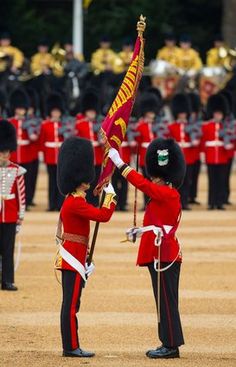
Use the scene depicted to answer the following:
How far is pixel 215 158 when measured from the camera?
2059 centimetres

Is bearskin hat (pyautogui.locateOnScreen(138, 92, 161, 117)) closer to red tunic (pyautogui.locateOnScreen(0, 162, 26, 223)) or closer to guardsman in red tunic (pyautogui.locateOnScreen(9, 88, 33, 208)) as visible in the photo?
guardsman in red tunic (pyautogui.locateOnScreen(9, 88, 33, 208))

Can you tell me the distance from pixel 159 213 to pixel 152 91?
13812mm

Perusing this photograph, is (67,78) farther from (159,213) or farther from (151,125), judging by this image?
(159,213)

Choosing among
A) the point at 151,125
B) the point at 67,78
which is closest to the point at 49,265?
the point at 151,125

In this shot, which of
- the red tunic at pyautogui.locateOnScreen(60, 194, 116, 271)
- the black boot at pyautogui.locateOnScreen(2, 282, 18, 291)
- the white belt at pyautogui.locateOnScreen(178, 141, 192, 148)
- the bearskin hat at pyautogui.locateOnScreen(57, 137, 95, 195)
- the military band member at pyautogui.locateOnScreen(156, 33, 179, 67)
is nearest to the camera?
the red tunic at pyautogui.locateOnScreen(60, 194, 116, 271)

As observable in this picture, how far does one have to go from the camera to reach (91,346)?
35.6 ft

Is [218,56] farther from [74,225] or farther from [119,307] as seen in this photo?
[74,225]

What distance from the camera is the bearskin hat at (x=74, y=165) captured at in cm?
1043

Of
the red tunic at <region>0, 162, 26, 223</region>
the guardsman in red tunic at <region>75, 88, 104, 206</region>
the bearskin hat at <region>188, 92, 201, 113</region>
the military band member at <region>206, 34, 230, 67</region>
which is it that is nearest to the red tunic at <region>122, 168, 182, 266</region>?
the red tunic at <region>0, 162, 26, 223</region>

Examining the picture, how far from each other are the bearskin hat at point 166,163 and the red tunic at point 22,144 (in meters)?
9.89

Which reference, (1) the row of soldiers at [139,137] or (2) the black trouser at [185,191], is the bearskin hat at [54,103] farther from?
(2) the black trouser at [185,191]

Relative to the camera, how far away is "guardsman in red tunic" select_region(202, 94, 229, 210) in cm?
2050

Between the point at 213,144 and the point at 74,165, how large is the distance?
10242mm

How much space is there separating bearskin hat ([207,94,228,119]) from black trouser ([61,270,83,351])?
435 inches
